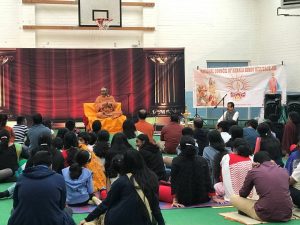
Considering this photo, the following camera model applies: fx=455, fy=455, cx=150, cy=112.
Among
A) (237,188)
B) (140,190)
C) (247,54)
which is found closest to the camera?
(140,190)

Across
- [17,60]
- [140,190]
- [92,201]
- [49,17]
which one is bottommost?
[92,201]

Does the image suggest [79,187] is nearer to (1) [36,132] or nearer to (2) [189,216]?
(2) [189,216]

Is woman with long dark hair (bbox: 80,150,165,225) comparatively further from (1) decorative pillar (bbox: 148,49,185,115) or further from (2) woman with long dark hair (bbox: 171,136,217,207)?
(1) decorative pillar (bbox: 148,49,185,115)

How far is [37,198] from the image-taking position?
323cm

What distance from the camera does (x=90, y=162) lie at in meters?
5.48

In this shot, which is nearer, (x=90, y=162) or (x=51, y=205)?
(x=51, y=205)

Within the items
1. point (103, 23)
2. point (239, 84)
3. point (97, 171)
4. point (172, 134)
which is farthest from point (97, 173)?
point (103, 23)

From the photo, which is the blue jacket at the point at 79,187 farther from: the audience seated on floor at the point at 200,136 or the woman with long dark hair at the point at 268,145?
the audience seated on floor at the point at 200,136

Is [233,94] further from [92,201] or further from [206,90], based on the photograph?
[92,201]

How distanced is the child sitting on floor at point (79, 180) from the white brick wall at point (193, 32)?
9557mm

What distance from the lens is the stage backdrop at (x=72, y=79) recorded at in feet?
43.1

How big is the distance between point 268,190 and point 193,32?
37.5 feet

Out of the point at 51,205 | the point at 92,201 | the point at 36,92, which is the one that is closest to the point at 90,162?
the point at 92,201

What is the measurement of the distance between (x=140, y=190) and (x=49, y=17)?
11.9m
